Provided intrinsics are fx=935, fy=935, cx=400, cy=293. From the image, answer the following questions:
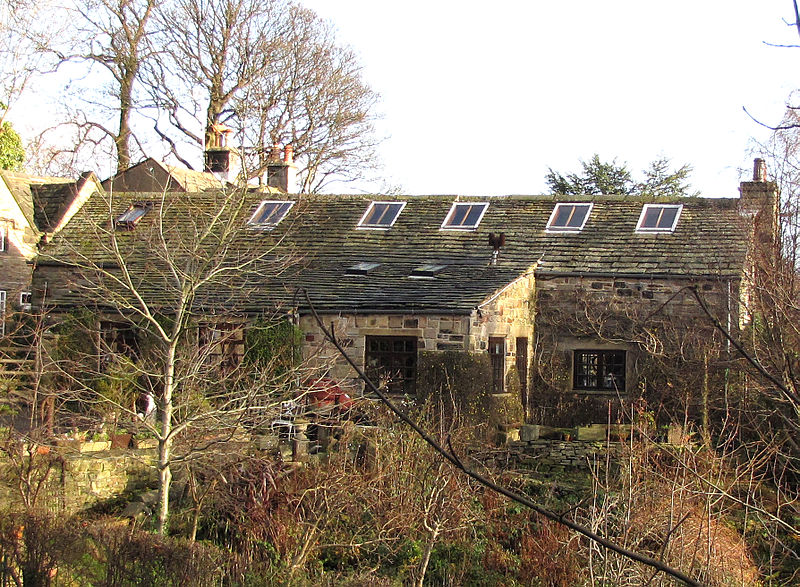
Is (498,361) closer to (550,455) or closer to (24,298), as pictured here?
(550,455)

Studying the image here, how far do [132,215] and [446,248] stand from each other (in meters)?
8.23

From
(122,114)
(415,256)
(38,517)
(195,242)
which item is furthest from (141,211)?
(38,517)

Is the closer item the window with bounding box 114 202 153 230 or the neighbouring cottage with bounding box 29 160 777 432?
the neighbouring cottage with bounding box 29 160 777 432

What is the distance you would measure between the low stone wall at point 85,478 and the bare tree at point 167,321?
68 cm

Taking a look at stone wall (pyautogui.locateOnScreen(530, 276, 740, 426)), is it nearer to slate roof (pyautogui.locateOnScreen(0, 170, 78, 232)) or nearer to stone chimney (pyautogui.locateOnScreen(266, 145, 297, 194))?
stone chimney (pyautogui.locateOnScreen(266, 145, 297, 194))

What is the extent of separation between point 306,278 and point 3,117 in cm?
1315

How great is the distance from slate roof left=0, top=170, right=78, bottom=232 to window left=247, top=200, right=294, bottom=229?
5044mm

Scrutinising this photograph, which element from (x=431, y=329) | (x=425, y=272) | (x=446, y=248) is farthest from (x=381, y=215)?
(x=431, y=329)

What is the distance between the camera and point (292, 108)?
31766 mm

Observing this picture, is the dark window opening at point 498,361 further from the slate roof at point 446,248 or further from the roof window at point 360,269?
the roof window at point 360,269

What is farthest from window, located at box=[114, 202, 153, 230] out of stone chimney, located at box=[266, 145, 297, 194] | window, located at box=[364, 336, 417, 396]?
window, located at box=[364, 336, 417, 396]

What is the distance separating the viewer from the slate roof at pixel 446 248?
18.3 metres

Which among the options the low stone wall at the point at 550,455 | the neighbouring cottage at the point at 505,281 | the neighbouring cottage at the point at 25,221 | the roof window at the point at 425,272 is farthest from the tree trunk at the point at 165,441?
the neighbouring cottage at the point at 25,221

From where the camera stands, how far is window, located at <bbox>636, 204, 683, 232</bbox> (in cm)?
2086
